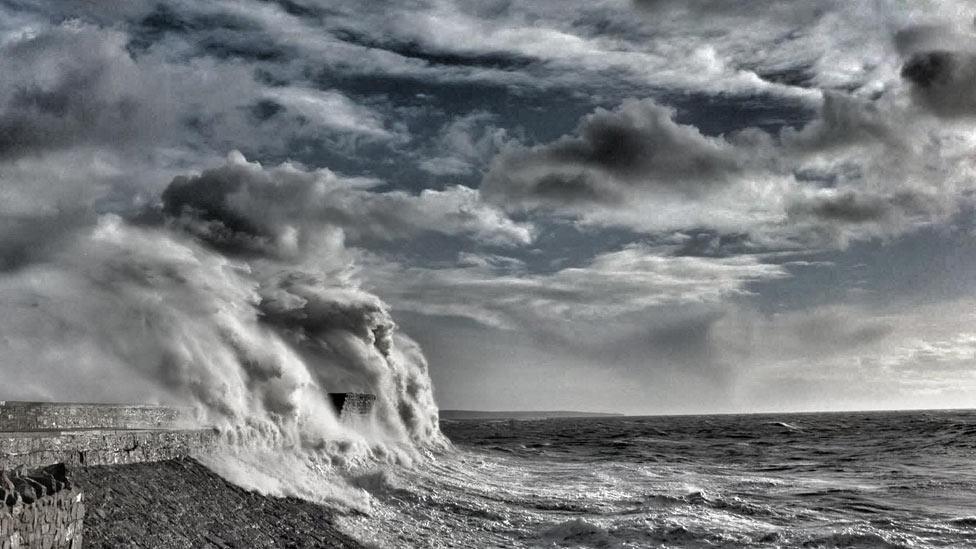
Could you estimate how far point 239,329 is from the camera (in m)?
17.6

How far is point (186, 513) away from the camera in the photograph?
9.34m

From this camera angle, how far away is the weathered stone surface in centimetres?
820

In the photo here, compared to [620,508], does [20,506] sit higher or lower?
higher

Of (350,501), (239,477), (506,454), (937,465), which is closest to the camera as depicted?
(239,477)

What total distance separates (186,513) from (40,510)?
2.80 metres

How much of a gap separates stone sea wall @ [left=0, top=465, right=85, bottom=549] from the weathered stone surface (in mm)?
406

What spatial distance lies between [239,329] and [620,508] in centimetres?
888

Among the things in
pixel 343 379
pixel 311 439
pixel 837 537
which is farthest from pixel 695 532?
pixel 343 379

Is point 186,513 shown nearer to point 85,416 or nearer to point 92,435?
point 92,435

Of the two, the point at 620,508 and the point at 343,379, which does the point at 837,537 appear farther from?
the point at 343,379

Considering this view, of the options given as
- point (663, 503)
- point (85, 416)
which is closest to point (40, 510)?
point (85, 416)

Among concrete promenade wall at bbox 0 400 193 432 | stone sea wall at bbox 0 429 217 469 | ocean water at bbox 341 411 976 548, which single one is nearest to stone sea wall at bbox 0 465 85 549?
stone sea wall at bbox 0 429 217 469

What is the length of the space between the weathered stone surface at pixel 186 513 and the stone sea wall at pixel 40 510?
0.41m

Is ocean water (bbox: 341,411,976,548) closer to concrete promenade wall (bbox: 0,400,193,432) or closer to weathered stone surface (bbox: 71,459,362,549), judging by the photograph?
weathered stone surface (bbox: 71,459,362,549)
